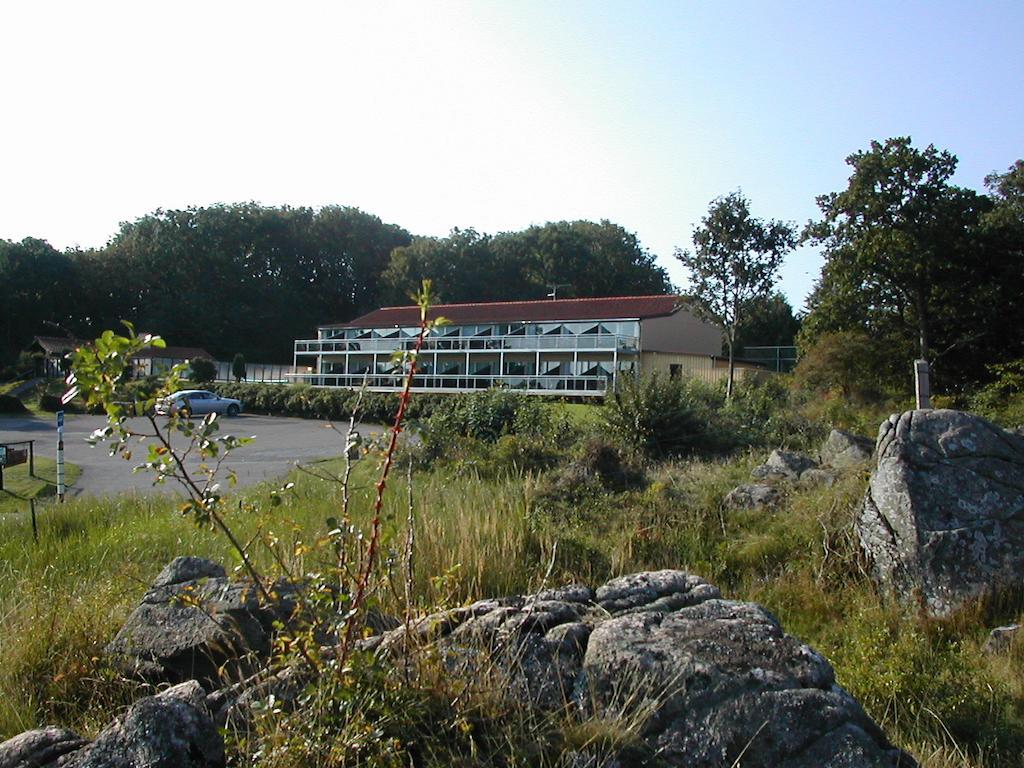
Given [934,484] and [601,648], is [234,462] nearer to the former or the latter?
[934,484]

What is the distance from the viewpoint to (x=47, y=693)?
13.5 ft

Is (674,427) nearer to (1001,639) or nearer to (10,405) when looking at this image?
(1001,639)

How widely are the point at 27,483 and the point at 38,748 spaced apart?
15.1 metres

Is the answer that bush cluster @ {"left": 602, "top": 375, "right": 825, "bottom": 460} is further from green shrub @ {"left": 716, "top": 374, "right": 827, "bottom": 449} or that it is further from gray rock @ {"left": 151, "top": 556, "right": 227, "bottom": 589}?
gray rock @ {"left": 151, "top": 556, "right": 227, "bottom": 589}

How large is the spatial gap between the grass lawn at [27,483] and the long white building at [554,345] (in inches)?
790

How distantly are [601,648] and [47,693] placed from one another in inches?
104

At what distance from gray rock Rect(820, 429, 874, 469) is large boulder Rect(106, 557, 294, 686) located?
684 cm

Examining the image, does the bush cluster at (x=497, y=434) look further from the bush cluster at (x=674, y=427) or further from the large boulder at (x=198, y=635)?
the large boulder at (x=198, y=635)

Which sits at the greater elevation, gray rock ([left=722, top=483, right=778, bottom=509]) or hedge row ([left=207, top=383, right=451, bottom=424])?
gray rock ([left=722, top=483, right=778, bottom=509])

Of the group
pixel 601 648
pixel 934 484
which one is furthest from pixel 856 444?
pixel 601 648

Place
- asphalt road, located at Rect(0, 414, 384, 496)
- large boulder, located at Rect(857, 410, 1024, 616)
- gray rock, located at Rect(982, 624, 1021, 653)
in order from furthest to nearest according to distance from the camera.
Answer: asphalt road, located at Rect(0, 414, 384, 496), large boulder, located at Rect(857, 410, 1024, 616), gray rock, located at Rect(982, 624, 1021, 653)

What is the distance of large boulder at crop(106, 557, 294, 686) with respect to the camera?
4.05m

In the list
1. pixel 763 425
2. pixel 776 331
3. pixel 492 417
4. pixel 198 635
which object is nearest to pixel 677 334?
pixel 776 331

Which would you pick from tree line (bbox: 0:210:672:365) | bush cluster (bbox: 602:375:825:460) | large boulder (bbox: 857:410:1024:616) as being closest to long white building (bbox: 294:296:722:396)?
tree line (bbox: 0:210:672:365)
